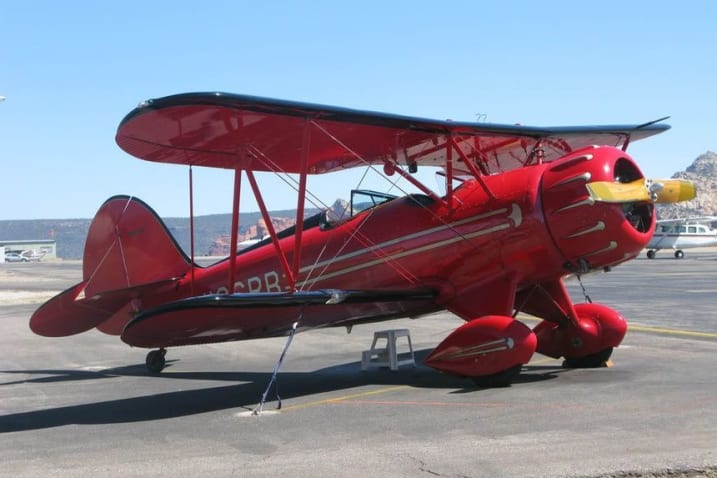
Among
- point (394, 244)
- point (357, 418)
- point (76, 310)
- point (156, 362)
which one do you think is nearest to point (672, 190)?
point (394, 244)

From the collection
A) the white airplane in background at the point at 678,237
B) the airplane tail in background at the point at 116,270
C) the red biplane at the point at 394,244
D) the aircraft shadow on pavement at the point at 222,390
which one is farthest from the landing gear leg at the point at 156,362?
the white airplane in background at the point at 678,237

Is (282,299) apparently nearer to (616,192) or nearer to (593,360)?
(616,192)

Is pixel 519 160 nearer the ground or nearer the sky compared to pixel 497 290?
nearer the sky

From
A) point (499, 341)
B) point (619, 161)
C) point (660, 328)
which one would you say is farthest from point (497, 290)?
point (660, 328)

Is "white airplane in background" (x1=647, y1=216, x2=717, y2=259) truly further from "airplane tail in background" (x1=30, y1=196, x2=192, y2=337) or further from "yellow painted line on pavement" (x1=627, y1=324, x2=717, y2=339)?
"airplane tail in background" (x1=30, y1=196, x2=192, y2=337)

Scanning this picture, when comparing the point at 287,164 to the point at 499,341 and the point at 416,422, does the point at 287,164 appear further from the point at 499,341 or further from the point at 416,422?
the point at 416,422

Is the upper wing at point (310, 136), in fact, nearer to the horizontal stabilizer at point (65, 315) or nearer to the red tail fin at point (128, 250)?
the red tail fin at point (128, 250)

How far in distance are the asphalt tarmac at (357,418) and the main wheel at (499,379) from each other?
0.30 feet

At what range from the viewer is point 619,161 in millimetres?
8891

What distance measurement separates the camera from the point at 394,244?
32.7 ft

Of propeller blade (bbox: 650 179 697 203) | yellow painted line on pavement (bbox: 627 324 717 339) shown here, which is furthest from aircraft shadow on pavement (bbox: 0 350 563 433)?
yellow painted line on pavement (bbox: 627 324 717 339)

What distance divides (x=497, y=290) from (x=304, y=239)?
285 centimetres

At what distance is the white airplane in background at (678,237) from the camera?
54.2 m

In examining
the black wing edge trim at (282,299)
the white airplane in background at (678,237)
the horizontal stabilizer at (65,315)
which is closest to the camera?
the black wing edge trim at (282,299)
